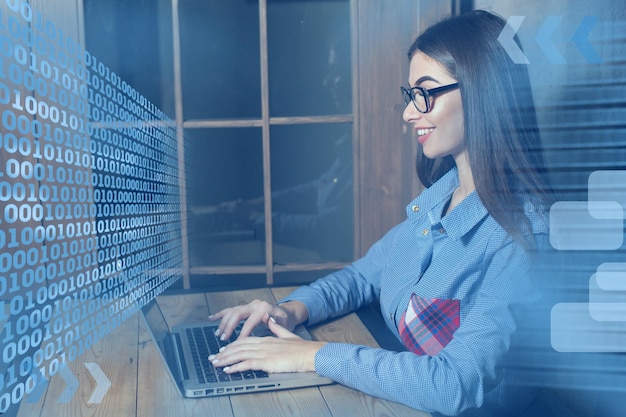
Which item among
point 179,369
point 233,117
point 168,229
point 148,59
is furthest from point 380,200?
point 179,369

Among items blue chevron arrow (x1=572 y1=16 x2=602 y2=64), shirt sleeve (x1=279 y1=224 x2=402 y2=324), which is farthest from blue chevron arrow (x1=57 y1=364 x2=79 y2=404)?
blue chevron arrow (x1=572 y1=16 x2=602 y2=64)

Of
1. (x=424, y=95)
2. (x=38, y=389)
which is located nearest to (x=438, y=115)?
(x=424, y=95)

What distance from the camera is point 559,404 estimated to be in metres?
1.64

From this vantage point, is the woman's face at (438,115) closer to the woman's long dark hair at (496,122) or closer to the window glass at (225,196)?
the woman's long dark hair at (496,122)

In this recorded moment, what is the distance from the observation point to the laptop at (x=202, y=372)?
1.06 metres

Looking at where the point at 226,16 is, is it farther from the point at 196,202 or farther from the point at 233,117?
the point at 196,202

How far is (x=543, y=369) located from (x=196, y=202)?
1141mm

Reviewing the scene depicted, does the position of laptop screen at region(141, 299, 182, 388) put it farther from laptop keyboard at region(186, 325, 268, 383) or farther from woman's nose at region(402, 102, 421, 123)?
woman's nose at region(402, 102, 421, 123)

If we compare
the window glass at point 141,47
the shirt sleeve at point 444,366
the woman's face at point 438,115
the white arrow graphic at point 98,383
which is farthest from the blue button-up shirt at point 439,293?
the window glass at point 141,47

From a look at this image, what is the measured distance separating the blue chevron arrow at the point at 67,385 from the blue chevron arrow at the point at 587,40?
1.23 m

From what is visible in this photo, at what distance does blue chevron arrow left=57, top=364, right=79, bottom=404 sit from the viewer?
Result: 1.03 meters

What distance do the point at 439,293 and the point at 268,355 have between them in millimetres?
359

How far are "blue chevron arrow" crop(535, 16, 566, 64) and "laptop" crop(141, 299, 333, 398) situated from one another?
0.87 meters

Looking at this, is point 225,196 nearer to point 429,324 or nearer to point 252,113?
point 252,113
